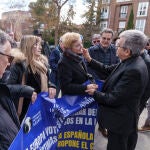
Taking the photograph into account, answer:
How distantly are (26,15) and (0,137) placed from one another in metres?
36.8

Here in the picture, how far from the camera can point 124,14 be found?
4216 cm

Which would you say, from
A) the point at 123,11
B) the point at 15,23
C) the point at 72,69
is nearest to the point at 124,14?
the point at 123,11

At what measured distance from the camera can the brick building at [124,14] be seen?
1512 inches

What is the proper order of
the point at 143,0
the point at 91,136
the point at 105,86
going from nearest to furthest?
the point at 105,86 < the point at 91,136 < the point at 143,0

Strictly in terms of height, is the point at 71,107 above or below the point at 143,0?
below

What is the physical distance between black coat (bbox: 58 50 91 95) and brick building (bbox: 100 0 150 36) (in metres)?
35.9

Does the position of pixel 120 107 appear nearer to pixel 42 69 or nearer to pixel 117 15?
pixel 42 69

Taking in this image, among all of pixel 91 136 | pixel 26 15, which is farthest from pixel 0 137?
pixel 26 15

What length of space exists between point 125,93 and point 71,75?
865 mm

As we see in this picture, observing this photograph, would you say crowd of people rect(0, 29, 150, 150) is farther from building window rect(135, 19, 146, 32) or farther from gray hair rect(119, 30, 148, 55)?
building window rect(135, 19, 146, 32)

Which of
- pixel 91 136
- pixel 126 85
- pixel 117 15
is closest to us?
pixel 126 85

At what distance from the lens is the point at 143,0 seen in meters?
38.5

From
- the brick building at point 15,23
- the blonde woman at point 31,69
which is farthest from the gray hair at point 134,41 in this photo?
the brick building at point 15,23

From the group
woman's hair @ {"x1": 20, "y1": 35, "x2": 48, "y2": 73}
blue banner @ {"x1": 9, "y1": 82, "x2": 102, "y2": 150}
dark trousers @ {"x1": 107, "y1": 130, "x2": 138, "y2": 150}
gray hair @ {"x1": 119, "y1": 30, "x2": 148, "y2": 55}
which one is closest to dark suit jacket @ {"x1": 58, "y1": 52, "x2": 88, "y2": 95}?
blue banner @ {"x1": 9, "y1": 82, "x2": 102, "y2": 150}
